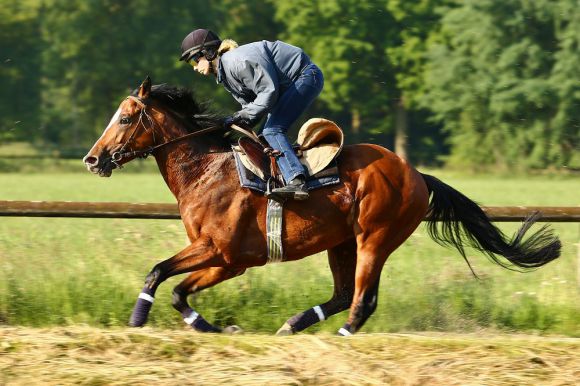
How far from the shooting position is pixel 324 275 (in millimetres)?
8945

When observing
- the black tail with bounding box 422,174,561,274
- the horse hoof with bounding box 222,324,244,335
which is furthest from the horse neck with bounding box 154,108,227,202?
the black tail with bounding box 422,174,561,274

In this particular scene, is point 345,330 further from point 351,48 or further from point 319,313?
point 351,48

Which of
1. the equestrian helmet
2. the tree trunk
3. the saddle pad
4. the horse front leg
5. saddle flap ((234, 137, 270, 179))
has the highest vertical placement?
the tree trunk

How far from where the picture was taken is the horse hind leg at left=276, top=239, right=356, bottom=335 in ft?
24.5

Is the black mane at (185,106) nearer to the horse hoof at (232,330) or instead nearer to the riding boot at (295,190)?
the riding boot at (295,190)

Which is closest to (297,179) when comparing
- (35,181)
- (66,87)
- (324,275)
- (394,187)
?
(394,187)

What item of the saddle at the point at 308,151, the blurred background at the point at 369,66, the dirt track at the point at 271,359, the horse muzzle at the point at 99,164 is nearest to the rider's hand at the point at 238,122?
the saddle at the point at 308,151

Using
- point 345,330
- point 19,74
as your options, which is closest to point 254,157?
point 345,330

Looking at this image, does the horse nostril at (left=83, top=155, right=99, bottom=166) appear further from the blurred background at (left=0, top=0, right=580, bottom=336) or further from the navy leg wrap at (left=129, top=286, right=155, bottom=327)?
the blurred background at (left=0, top=0, right=580, bottom=336)

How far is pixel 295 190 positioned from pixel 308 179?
0.70ft

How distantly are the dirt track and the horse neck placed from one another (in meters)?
1.58

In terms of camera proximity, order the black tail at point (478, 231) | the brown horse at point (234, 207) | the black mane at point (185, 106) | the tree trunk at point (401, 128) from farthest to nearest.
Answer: the tree trunk at point (401, 128) < the black tail at point (478, 231) < the black mane at point (185, 106) < the brown horse at point (234, 207)

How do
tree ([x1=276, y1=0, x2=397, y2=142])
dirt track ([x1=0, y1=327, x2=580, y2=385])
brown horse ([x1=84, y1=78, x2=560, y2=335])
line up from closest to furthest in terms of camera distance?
dirt track ([x1=0, y1=327, x2=580, y2=385])
brown horse ([x1=84, y1=78, x2=560, y2=335])
tree ([x1=276, y1=0, x2=397, y2=142])

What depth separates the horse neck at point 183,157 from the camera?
24.1ft
